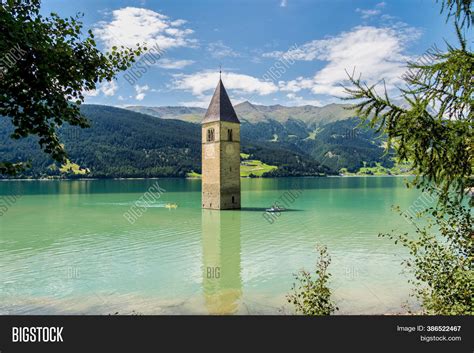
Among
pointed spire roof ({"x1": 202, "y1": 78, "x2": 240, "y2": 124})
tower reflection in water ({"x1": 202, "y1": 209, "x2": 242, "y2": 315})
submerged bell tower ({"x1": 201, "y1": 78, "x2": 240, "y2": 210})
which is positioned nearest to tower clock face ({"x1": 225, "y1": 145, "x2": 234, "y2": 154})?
submerged bell tower ({"x1": 201, "y1": 78, "x2": 240, "y2": 210})

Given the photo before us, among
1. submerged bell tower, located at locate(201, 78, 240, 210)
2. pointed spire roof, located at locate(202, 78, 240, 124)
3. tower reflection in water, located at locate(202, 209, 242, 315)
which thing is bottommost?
tower reflection in water, located at locate(202, 209, 242, 315)

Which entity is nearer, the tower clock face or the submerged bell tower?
the submerged bell tower

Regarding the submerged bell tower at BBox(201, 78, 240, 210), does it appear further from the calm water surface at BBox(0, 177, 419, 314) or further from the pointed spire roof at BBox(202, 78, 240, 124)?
the calm water surface at BBox(0, 177, 419, 314)

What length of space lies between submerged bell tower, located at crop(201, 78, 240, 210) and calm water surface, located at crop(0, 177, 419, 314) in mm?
11233

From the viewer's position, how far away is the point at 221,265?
2422 cm

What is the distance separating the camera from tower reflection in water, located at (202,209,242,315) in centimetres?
1677

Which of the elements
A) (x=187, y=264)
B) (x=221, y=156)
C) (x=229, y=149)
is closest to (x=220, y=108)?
(x=229, y=149)

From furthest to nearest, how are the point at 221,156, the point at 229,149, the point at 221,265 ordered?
1. the point at 229,149
2. the point at 221,156
3. the point at 221,265

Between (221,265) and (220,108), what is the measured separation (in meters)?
37.4

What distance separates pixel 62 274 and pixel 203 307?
9846mm

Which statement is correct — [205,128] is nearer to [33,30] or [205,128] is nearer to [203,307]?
[203,307]

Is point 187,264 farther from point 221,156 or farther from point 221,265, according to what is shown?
point 221,156

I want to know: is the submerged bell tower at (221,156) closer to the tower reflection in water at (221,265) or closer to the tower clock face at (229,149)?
the tower clock face at (229,149)

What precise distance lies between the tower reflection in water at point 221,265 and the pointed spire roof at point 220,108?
18.4 m
